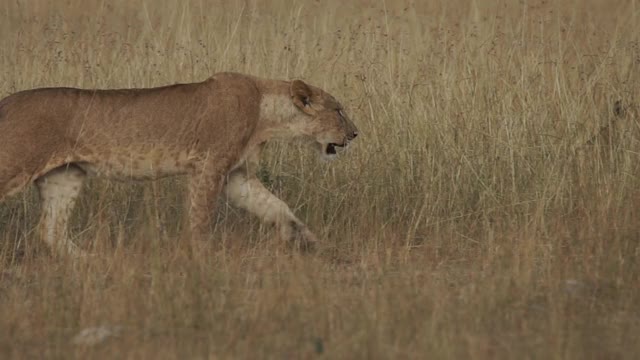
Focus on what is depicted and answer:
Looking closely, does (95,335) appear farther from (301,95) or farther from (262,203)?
(301,95)

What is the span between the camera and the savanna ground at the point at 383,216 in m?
5.27

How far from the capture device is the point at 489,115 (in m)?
8.89

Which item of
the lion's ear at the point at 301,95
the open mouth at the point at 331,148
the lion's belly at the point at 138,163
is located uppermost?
the lion's ear at the point at 301,95

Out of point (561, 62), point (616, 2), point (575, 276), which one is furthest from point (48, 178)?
point (616, 2)

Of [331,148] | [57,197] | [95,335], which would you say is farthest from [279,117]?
[95,335]

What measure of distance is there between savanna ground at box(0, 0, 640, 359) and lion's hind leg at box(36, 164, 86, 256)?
130 millimetres

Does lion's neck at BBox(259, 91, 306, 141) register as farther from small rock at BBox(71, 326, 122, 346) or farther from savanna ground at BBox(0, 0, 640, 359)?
small rock at BBox(71, 326, 122, 346)

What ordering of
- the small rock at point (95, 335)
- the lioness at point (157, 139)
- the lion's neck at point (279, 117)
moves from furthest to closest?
the lion's neck at point (279, 117)
the lioness at point (157, 139)
the small rock at point (95, 335)

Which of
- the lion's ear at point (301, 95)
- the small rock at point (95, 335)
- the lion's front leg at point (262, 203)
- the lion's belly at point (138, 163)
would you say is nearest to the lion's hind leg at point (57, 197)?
the lion's belly at point (138, 163)

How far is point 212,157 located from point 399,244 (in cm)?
120

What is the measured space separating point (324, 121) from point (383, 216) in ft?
2.31

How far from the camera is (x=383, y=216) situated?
801cm

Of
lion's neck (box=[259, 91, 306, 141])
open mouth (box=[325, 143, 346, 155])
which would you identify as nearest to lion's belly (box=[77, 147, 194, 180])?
lion's neck (box=[259, 91, 306, 141])

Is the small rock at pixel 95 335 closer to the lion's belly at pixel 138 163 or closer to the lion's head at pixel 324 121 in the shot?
the lion's belly at pixel 138 163
